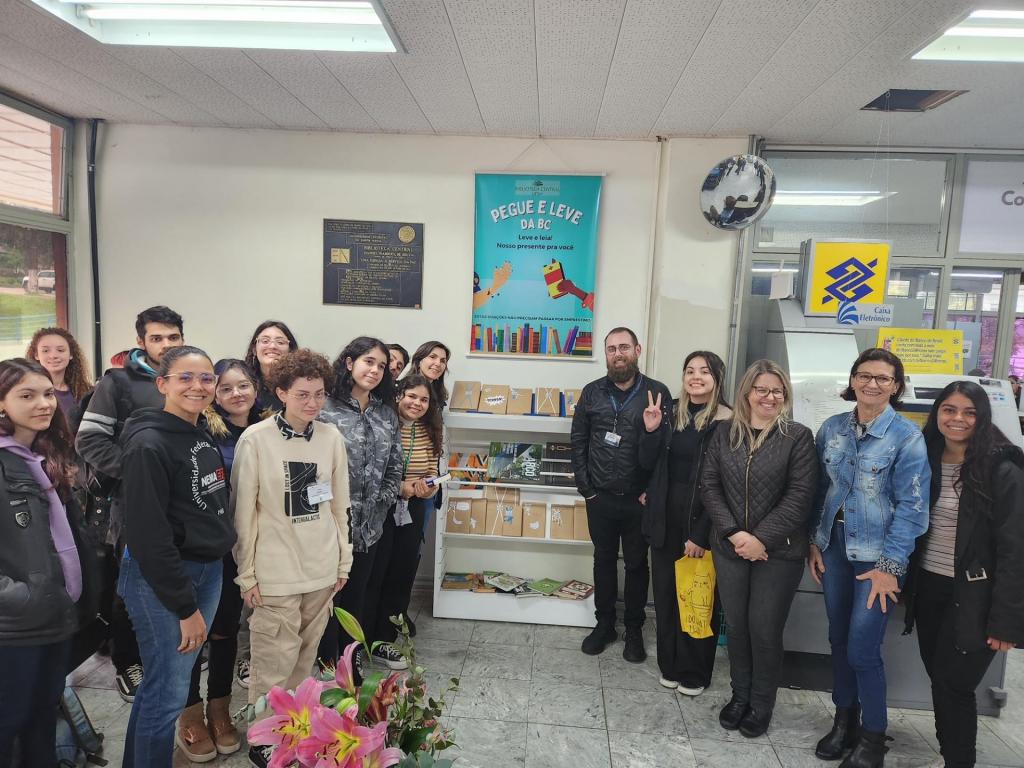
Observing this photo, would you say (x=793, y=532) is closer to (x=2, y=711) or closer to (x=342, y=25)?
(x=2, y=711)

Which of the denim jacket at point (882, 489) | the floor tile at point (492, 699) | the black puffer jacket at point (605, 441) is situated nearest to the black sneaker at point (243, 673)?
the floor tile at point (492, 699)

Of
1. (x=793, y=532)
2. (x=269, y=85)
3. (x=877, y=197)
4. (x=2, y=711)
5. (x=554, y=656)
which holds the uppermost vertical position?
(x=269, y=85)

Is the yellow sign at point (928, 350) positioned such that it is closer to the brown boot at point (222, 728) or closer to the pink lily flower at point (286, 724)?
the pink lily flower at point (286, 724)

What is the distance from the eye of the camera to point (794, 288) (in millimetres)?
3336

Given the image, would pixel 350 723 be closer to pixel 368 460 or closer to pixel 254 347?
pixel 368 460

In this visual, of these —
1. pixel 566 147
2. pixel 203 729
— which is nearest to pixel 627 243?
pixel 566 147

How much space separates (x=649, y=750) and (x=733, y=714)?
43cm

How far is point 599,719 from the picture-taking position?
2408 millimetres

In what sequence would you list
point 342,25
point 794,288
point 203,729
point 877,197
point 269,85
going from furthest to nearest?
point 877,197
point 794,288
point 269,85
point 342,25
point 203,729

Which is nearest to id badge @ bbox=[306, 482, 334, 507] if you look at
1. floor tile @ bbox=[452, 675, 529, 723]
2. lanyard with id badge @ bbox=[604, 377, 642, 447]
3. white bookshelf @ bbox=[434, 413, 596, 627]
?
floor tile @ bbox=[452, 675, 529, 723]

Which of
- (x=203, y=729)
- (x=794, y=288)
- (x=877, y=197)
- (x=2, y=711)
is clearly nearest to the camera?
(x=2, y=711)

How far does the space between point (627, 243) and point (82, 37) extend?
116 inches

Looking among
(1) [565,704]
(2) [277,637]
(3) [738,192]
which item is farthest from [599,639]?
Result: (3) [738,192]

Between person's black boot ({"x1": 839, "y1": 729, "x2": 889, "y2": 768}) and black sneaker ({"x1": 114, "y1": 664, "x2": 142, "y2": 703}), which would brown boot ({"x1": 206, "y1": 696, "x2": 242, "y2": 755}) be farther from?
person's black boot ({"x1": 839, "y1": 729, "x2": 889, "y2": 768})
